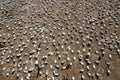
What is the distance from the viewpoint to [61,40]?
15.7m

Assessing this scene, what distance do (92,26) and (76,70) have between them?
4.27 metres

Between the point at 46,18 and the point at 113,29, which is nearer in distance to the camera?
the point at 113,29

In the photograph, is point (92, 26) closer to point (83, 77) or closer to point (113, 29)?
point (113, 29)

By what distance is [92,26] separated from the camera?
54.9 ft

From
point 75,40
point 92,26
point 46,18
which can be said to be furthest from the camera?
point 46,18

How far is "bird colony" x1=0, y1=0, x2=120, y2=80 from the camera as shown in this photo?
13914 mm

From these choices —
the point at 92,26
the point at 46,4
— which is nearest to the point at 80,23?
the point at 92,26

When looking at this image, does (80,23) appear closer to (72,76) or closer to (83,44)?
(83,44)

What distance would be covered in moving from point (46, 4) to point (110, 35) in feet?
22.4

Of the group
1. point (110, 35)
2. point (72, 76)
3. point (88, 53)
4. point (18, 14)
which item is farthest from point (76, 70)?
point (18, 14)

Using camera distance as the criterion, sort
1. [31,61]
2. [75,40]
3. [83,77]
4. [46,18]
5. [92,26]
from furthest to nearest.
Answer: [46,18] < [92,26] < [75,40] < [31,61] < [83,77]

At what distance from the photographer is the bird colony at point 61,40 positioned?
1391cm

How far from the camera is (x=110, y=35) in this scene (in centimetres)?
1588

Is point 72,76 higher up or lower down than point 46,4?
lower down
